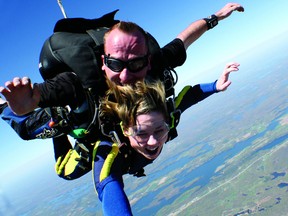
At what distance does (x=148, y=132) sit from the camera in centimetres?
212

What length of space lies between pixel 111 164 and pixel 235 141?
90066mm

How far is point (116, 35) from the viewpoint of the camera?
6.99 feet

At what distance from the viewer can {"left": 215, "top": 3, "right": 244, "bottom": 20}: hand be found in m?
3.42

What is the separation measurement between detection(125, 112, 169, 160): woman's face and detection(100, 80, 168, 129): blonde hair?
4 cm

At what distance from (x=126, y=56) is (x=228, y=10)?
6.69ft

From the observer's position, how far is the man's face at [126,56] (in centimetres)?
210

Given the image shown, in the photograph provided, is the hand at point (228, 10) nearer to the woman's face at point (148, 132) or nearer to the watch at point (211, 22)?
the watch at point (211, 22)

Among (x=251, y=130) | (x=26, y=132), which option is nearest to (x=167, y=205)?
(x=251, y=130)

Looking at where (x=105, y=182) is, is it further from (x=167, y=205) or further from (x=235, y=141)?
(x=235, y=141)

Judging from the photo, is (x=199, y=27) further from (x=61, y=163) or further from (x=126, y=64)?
(x=61, y=163)

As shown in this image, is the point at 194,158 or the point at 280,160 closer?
the point at 280,160

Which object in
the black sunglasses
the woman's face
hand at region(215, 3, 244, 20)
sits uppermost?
hand at region(215, 3, 244, 20)

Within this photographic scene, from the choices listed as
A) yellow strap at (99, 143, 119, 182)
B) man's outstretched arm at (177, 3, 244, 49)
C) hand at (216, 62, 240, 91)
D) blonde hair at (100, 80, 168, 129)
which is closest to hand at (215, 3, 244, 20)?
man's outstretched arm at (177, 3, 244, 49)

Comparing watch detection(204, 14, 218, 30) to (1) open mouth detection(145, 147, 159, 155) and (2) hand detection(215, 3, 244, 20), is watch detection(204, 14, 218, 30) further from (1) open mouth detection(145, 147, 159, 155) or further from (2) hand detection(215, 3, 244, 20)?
(1) open mouth detection(145, 147, 159, 155)
